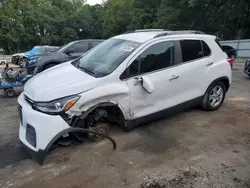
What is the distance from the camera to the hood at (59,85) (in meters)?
3.08

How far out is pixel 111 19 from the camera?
144ft

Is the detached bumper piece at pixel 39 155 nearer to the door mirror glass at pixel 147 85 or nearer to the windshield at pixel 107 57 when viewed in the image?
the windshield at pixel 107 57

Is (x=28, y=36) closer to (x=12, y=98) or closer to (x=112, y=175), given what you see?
(x=12, y=98)

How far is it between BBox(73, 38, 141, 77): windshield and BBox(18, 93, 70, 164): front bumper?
38.5 inches

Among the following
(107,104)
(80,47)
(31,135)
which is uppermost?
(80,47)

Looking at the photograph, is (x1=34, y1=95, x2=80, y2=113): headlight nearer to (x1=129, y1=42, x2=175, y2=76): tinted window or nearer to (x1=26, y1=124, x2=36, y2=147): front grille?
(x1=26, y1=124, x2=36, y2=147): front grille

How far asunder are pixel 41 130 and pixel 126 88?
4.55ft

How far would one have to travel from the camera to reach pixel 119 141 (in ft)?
12.1

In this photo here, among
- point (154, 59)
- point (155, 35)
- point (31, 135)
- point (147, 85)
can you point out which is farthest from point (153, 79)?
point (31, 135)

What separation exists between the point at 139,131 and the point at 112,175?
4.32 feet

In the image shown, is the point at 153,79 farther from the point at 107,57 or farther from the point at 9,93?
the point at 9,93

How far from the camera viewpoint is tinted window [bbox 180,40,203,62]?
4.19 meters

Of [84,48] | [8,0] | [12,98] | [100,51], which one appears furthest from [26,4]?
[100,51]

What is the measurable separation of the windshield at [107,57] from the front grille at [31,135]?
3.93 ft
